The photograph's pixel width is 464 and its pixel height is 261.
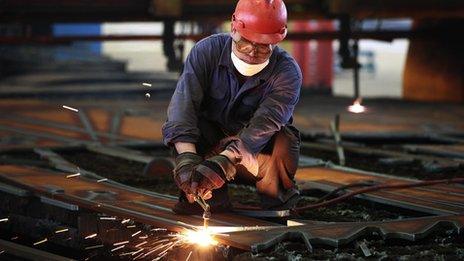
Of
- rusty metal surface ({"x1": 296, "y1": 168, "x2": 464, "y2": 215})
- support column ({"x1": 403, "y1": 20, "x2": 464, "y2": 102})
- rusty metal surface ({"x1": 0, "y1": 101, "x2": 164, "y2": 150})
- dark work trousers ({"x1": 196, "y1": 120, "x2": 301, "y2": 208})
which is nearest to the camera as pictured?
dark work trousers ({"x1": 196, "y1": 120, "x2": 301, "y2": 208})

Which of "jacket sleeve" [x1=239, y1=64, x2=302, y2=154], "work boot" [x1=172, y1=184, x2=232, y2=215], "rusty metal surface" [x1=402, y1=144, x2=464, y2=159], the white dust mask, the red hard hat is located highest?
the red hard hat

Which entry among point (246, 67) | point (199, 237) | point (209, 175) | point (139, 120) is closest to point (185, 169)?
point (209, 175)

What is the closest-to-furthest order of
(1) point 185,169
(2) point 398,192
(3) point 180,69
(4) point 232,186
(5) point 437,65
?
(1) point 185,169
(2) point 398,192
(4) point 232,186
(3) point 180,69
(5) point 437,65

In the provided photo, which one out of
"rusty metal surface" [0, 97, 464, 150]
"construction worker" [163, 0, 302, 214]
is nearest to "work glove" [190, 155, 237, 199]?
"construction worker" [163, 0, 302, 214]

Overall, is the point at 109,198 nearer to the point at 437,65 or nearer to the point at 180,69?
the point at 180,69

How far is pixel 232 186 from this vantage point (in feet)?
20.2

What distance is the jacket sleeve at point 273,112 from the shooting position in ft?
14.7

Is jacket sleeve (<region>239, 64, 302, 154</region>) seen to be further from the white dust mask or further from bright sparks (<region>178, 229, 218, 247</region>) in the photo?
bright sparks (<region>178, 229, 218, 247</region>)

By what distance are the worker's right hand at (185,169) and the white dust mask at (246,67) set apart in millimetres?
498

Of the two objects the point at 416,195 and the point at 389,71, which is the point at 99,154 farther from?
the point at 389,71

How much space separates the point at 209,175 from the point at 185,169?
16 centimetres

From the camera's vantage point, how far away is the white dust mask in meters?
4.64

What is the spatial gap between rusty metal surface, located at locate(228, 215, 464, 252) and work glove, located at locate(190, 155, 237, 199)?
0.76 ft

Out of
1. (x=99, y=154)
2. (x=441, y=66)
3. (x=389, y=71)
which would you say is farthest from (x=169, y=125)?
(x=389, y=71)
